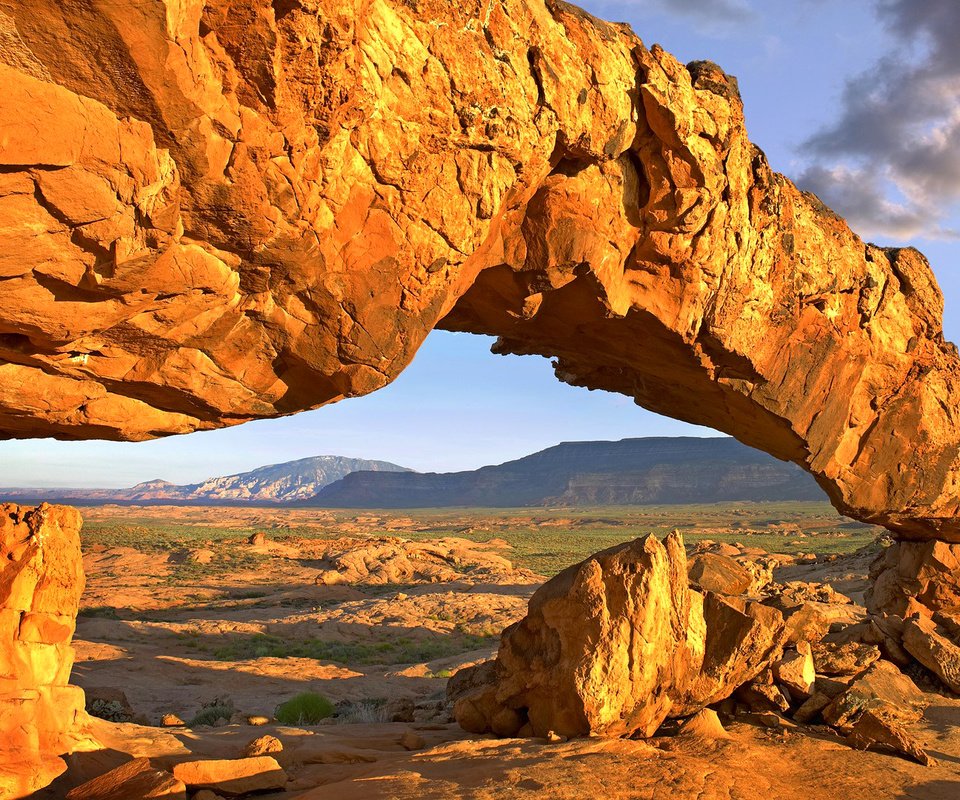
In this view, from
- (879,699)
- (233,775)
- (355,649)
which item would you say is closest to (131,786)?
(233,775)

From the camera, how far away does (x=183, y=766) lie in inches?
288

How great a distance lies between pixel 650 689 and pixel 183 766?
5654 millimetres

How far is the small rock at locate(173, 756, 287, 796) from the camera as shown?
734cm

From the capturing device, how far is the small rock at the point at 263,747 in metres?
8.26

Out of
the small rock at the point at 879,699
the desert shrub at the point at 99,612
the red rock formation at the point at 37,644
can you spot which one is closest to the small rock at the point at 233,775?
the red rock formation at the point at 37,644

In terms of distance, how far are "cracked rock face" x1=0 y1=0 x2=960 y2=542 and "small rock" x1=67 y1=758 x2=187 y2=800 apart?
363cm

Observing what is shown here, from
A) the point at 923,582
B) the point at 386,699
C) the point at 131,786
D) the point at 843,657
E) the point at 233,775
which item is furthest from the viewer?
the point at 923,582

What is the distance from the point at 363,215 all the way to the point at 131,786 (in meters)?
5.99

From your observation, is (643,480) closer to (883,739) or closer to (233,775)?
(883,739)

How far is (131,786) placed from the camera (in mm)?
6684

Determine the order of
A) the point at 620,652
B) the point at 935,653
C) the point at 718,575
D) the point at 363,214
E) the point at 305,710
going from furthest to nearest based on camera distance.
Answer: the point at 305,710
the point at 718,575
the point at 935,653
the point at 620,652
the point at 363,214

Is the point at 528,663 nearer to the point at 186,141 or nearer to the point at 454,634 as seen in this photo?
the point at 186,141

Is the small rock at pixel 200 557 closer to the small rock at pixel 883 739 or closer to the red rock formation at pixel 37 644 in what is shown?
the red rock formation at pixel 37 644

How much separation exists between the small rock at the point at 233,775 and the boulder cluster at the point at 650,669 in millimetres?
3253
